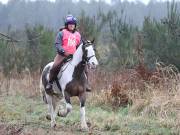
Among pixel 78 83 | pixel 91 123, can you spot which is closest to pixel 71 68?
pixel 78 83

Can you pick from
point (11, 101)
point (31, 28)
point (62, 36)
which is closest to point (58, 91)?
point (62, 36)

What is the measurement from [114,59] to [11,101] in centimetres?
876

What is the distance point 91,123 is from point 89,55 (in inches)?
79.5

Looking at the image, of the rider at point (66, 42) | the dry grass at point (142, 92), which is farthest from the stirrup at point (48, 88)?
the dry grass at point (142, 92)

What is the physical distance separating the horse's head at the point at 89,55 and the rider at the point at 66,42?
0.63 m

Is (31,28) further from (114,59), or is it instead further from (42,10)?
(42,10)

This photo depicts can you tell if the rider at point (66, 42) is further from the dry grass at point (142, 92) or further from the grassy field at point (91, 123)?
the dry grass at point (142, 92)

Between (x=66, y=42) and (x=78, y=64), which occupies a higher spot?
(x=66, y=42)

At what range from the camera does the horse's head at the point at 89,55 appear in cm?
1090

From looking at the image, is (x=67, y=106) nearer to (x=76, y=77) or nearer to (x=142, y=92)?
(x=76, y=77)

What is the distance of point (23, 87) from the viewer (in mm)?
22156

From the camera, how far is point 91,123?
12352 mm

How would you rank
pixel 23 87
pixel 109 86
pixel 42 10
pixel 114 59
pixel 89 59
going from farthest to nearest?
pixel 42 10
pixel 114 59
pixel 23 87
pixel 109 86
pixel 89 59

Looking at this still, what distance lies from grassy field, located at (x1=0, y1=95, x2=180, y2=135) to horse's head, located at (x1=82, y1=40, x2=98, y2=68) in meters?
1.47
